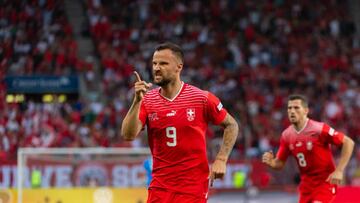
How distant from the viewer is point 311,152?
991 centimetres

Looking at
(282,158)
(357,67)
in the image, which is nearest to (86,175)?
(282,158)

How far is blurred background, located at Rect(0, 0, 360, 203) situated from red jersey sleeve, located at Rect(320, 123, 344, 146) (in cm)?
786

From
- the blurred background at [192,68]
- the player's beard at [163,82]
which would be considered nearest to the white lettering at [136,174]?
the blurred background at [192,68]

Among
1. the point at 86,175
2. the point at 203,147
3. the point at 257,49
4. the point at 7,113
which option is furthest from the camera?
the point at 257,49

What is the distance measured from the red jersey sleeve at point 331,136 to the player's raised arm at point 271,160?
23.0 inches

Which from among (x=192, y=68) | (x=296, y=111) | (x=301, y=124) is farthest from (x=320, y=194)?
(x=192, y=68)

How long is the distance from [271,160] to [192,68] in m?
15.2

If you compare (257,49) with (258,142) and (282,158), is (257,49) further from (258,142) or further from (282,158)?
(282,158)

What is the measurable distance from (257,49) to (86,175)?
405 inches

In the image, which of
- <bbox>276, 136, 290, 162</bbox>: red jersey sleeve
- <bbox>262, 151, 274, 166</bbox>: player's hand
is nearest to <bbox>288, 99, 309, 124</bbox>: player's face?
<bbox>276, 136, 290, 162</bbox>: red jersey sleeve

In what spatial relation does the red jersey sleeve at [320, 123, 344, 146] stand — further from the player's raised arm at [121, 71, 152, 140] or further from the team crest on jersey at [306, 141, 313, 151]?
the player's raised arm at [121, 71, 152, 140]

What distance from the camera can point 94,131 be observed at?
789 inches

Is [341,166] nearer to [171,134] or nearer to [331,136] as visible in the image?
[331,136]

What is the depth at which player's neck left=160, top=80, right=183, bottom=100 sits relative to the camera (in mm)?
6941
